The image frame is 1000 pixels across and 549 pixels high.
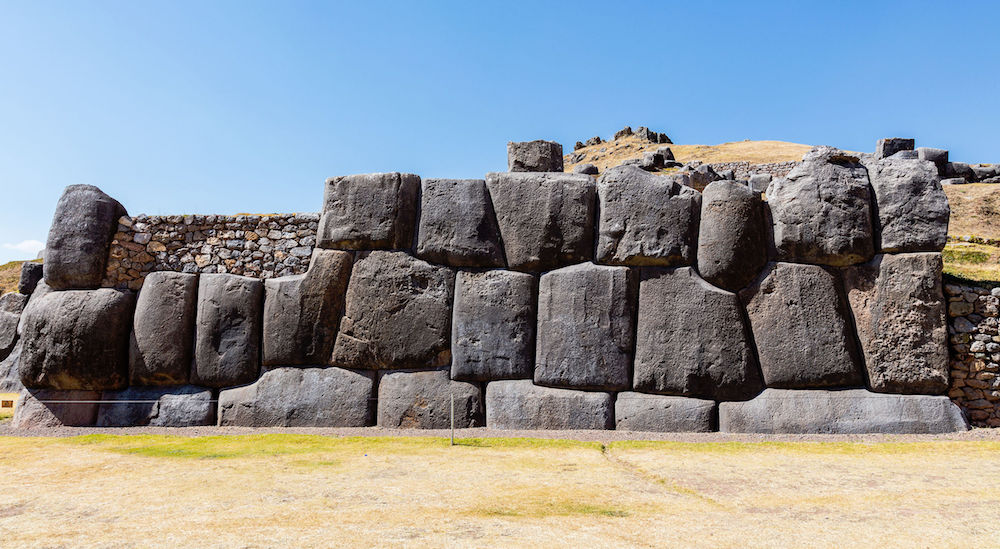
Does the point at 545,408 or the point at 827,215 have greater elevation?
the point at 827,215

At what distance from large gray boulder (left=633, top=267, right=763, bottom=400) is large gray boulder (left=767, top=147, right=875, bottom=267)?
137cm

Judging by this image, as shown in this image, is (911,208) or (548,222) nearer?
(911,208)

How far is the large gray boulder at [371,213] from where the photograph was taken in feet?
35.4

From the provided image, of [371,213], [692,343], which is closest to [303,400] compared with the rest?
[371,213]

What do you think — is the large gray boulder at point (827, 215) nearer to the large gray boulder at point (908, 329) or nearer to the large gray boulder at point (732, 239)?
the large gray boulder at point (732, 239)

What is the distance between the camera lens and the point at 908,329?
9.47 meters

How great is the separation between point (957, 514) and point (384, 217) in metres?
8.50

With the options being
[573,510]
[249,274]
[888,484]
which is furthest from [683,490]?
[249,274]

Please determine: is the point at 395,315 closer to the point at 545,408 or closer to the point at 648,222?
the point at 545,408

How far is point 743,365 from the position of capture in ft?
32.1

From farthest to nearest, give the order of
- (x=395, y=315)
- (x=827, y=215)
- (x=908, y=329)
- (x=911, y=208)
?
(x=395, y=315) → (x=827, y=215) → (x=911, y=208) → (x=908, y=329)

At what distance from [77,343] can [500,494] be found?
8.76 meters

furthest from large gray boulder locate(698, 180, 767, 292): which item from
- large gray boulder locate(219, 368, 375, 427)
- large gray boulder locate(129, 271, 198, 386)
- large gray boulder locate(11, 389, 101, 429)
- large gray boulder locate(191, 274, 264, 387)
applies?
large gray boulder locate(11, 389, 101, 429)

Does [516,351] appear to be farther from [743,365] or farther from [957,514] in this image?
[957,514]
